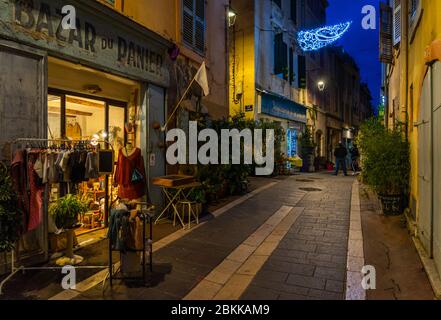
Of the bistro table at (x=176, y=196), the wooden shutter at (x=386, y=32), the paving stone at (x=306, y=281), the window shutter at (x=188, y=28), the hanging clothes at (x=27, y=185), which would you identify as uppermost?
the wooden shutter at (x=386, y=32)

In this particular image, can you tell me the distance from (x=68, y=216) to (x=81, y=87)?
115 inches

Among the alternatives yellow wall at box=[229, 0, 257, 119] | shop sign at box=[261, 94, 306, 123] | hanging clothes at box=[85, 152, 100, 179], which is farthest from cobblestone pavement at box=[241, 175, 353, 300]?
shop sign at box=[261, 94, 306, 123]

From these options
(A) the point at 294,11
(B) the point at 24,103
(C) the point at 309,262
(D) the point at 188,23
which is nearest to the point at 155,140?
(B) the point at 24,103

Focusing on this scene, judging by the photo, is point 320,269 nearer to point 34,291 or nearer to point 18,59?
point 34,291

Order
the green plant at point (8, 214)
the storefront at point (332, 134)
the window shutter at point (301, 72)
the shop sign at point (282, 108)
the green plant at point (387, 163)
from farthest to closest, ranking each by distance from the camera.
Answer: the storefront at point (332, 134), the window shutter at point (301, 72), the shop sign at point (282, 108), the green plant at point (387, 163), the green plant at point (8, 214)

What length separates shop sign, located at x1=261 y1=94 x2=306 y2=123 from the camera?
14.9 m

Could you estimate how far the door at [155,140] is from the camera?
6.92 metres

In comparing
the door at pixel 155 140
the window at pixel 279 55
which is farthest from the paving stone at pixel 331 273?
the window at pixel 279 55

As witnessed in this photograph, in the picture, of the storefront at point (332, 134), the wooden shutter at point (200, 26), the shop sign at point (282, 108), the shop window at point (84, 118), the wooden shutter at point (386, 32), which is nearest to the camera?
the shop window at point (84, 118)

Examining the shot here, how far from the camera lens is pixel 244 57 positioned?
14406mm

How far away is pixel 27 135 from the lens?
14.2ft

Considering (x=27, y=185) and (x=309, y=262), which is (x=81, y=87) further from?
(x=309, y=262)

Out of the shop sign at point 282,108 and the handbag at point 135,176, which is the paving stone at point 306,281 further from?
the shop sign at point 282,108
